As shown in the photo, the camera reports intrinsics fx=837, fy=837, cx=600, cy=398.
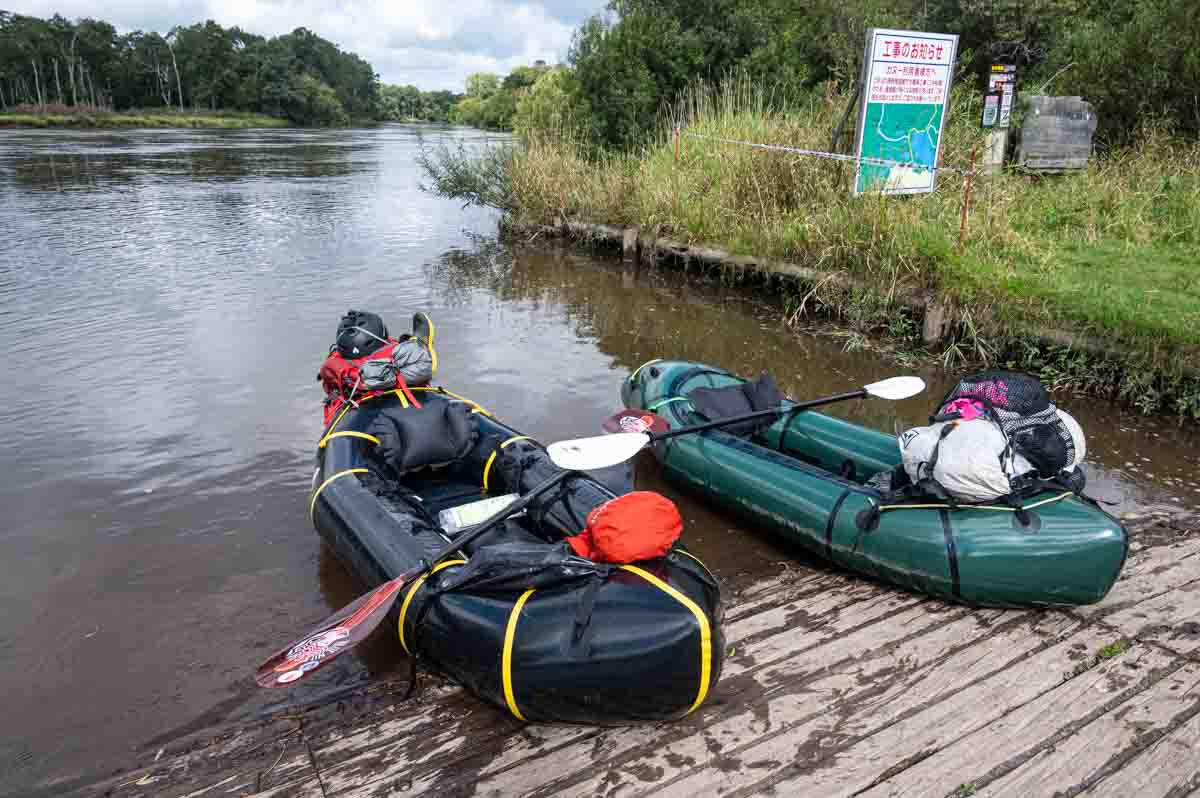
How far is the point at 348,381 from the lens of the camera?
447 cm

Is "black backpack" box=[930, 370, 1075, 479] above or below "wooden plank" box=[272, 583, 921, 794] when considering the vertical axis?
above

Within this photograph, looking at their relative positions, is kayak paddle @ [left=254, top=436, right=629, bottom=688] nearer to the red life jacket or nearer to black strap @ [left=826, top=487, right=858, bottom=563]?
the red life jacket

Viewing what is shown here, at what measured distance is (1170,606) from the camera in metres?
3.29

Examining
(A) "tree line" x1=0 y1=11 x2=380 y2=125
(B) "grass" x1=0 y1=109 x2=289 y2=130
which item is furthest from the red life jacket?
(A) "tree line" x1=0 y1=11 x2=380 y2=125

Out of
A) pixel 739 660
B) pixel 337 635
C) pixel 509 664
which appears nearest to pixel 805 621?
pixel 739 660

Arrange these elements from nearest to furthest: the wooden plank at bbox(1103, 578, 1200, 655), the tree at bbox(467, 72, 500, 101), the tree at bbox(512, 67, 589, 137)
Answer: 1. the wooden plank at bbox(1103, 578, 1200, 655)
2. the tree at bbox(512, 67, 589, 137)
3. the tree at bbox(467, 72, 500, 101)

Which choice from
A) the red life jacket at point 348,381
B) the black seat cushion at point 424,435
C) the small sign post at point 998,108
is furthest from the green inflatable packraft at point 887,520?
the small sign post at point 998,108

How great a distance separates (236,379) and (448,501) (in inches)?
133

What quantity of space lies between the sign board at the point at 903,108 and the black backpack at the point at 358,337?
4.83 metres

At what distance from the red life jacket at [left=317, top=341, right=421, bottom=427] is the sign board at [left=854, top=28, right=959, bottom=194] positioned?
4.92 metres

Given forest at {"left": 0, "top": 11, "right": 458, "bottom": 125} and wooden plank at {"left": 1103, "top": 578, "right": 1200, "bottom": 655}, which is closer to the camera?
wooden plank at {"left": 1103, "top": 578, "right": 1200, "bottom": 655}

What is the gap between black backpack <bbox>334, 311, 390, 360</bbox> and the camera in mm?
4496

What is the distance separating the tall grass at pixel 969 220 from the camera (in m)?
6.27

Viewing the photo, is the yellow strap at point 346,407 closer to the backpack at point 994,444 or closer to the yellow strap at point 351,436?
the yellow strap at point 351,436
